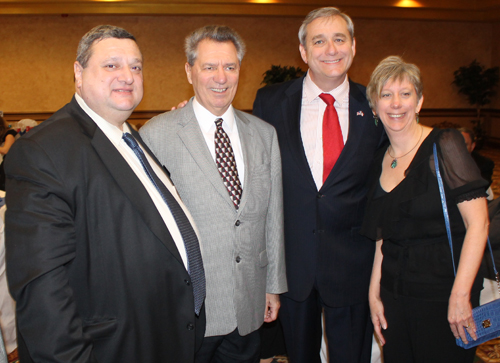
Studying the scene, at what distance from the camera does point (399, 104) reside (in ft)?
6.10

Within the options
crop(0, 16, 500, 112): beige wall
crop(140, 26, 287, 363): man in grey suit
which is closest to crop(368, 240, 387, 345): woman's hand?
crop(140, 26, 287, 363): man in grey suit

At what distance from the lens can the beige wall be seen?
10.1 m

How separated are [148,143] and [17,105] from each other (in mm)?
10242

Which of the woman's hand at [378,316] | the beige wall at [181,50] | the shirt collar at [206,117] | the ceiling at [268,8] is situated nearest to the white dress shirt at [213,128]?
the shirt collar at [206,117]

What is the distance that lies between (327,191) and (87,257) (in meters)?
1.23

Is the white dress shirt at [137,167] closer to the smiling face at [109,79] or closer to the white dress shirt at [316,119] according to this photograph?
the smiling face at [109,79]

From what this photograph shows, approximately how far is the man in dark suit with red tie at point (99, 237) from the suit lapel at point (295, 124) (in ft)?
2.58

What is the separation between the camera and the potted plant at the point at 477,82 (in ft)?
37.3

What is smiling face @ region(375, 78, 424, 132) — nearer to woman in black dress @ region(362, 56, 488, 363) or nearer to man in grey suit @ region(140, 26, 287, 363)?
woman in black dress @ region(362, 56, 488, 363)

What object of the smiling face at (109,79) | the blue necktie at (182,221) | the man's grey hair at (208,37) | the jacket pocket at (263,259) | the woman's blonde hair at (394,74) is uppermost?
the man's grey hair at (208,37)

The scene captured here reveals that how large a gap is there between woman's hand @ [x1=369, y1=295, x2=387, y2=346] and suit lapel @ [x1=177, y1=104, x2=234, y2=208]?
3.01 ft

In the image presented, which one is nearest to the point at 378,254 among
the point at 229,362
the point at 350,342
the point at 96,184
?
the point at 350,342

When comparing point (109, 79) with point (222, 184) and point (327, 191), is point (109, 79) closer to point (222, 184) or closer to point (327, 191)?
point (222, 184)

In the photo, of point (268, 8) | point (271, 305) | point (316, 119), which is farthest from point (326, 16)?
point (268, 8)
